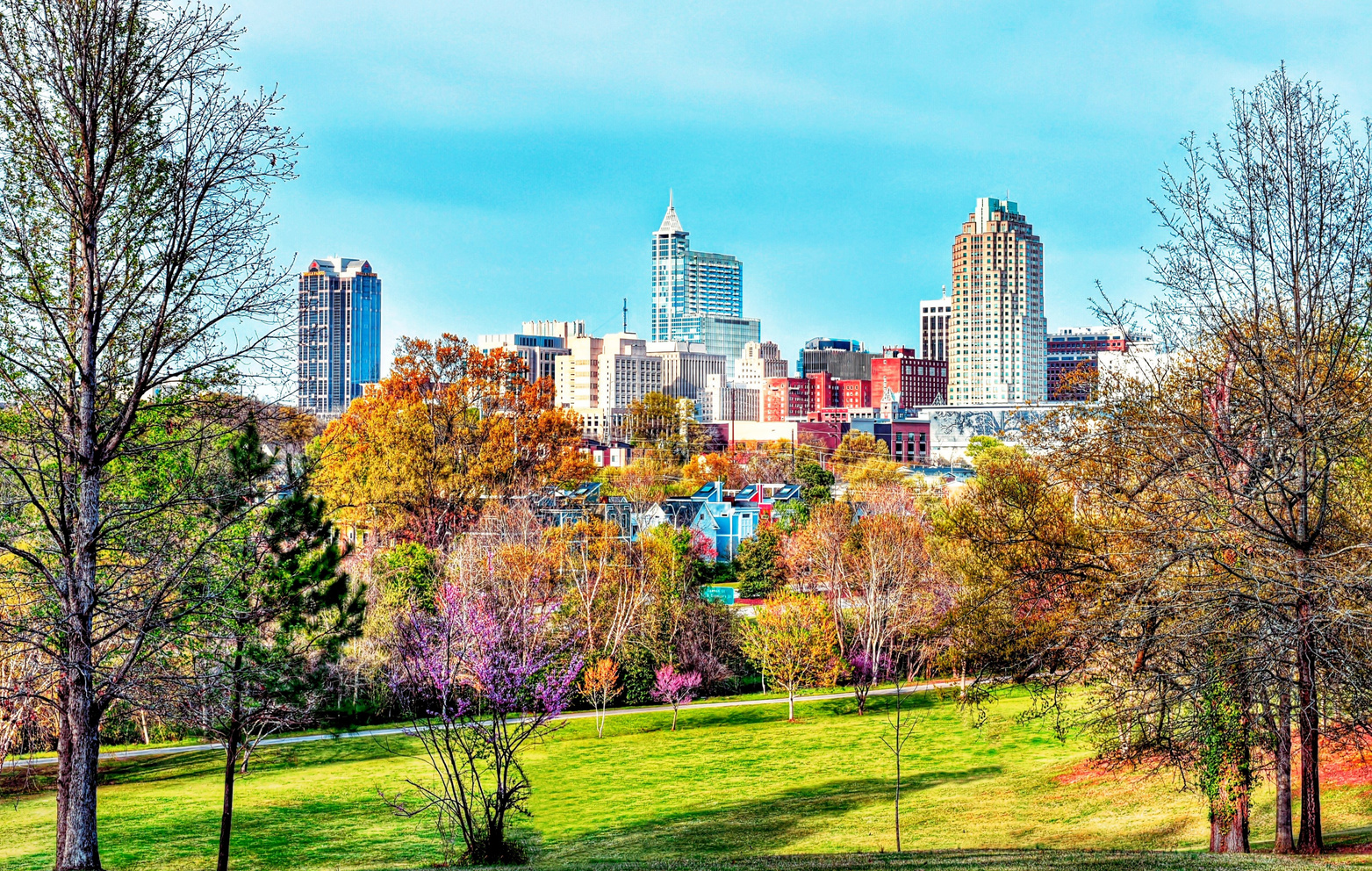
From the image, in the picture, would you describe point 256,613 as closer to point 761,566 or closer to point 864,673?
point 864,673

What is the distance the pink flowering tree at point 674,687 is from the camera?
133ft

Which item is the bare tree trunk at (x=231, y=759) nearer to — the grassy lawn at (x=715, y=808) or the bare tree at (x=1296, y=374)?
the grassy lawn at (x=715, y=808)

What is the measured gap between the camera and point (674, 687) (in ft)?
132

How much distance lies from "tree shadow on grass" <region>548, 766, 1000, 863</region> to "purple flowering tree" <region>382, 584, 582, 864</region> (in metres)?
1.95

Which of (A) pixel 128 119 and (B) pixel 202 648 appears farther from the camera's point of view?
(B) pixel 202 648

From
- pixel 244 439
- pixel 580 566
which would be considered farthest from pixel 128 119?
pixel 580 566

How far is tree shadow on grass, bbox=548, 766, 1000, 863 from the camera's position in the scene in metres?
21.2

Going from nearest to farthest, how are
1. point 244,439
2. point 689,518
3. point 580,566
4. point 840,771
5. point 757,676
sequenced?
point 244,439 → point 840,771 → point 580,566 → point 757,676 → point 689,518

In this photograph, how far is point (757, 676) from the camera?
48.2 m

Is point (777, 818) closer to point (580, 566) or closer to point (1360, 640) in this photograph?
point (1360, 640)

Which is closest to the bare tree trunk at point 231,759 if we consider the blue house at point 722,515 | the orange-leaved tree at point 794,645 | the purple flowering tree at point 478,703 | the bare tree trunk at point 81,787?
the purple flowering tree at point 478,703

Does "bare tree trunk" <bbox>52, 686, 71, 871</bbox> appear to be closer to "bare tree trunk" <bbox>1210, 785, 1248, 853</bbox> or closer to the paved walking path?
the paved walking path

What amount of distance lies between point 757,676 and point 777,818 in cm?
2373

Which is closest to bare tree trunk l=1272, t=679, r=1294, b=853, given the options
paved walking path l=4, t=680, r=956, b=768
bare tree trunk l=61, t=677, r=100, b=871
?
bare tree trunk l=61, t=677, r=100, b=871
